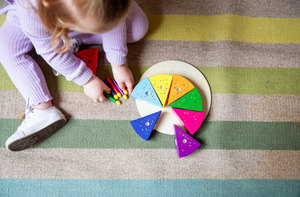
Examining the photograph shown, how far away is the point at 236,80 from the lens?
2.60 feet

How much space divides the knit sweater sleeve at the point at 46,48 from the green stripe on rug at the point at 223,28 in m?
0.29

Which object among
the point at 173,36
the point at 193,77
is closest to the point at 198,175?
the point at 193,77

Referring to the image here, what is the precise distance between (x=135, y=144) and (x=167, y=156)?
0.12 meters

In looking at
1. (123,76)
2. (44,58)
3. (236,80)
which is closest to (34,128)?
(44,58)

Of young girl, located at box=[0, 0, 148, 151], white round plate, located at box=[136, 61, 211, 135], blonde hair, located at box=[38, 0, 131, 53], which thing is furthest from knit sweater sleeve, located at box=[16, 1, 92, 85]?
white round plate, located at box=[136, 61, 211, 135]

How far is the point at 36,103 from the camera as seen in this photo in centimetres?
70

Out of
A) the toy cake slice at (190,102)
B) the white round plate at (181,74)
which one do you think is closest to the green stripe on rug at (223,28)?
the white round plate at (181,74)

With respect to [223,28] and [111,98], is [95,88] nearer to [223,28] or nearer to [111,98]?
[111,98]

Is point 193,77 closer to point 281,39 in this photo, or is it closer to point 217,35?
point 217,35

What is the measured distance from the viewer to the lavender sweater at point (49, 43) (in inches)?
21.5

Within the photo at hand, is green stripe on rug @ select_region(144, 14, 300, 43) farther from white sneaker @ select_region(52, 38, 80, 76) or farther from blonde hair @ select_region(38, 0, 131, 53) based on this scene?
blonde hair @ select_region(38, 0, 131, 53)

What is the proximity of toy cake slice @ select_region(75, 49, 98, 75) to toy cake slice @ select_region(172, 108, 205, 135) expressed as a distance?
1.05 ft

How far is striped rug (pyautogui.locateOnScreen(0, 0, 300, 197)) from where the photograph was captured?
728 millimetres

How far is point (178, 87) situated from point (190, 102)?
0.21ft
